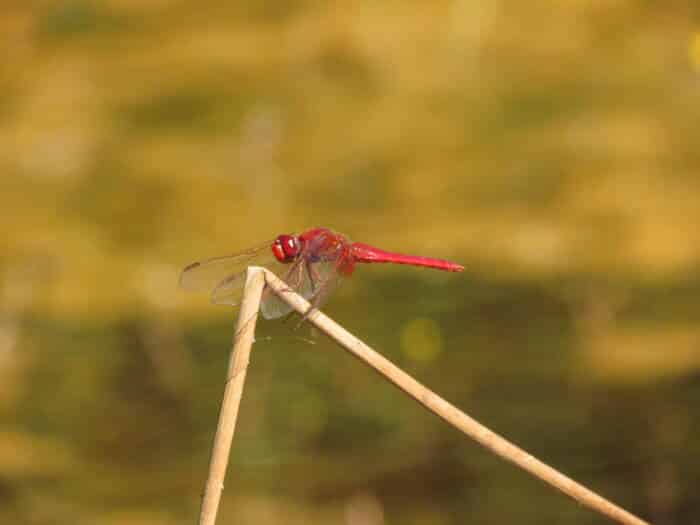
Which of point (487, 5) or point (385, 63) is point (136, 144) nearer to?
point (385, 63)

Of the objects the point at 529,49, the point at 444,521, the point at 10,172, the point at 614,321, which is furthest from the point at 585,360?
the point at 10,172

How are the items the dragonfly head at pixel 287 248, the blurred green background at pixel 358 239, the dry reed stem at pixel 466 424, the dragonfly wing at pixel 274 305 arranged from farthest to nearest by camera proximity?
the blurred green background at pixel 358 239 < the dragonfly head at pixel 287 248 < the dragonfly wing at pixel 274 305 < the dry reed stem at pixel 466 424

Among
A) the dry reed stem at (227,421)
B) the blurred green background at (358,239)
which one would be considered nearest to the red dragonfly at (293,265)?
the dry reed stem at (227,421)

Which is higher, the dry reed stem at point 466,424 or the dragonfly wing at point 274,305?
the dragonfly wing at point 274,305

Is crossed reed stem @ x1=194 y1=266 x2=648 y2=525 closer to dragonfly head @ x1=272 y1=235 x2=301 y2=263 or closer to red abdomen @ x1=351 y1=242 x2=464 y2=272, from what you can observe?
dragonfly head @ x1=272 y1=235 x2=301 y2=263

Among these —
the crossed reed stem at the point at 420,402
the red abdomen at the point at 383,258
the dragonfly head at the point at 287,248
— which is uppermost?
the red abdomen at the point at 383,258

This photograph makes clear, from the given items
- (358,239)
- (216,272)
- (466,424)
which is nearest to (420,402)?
(466,424)

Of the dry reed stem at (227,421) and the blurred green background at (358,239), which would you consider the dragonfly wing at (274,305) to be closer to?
the dry reed stem at (227,421)
